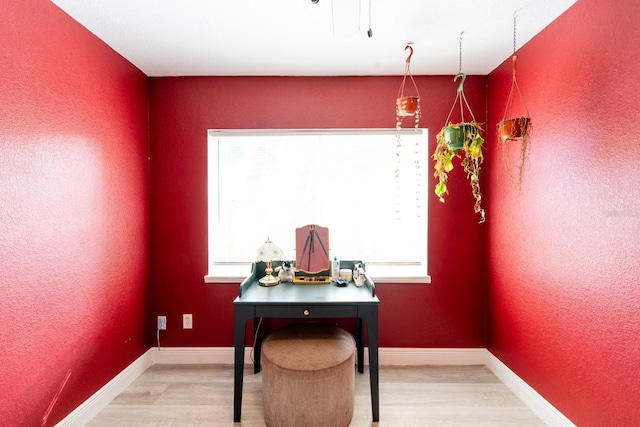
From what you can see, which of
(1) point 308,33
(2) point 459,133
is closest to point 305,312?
(2) point 459,133

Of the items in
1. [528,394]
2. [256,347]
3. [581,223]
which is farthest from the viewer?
[256,347]

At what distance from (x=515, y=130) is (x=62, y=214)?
258 cm

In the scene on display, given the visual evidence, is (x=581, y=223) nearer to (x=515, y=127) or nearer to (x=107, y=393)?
(x=515, y=127)

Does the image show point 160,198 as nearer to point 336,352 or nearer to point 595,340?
point 336,352

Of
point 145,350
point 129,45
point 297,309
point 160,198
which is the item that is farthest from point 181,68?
point 145,350

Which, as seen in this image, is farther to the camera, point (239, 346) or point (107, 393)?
point (107, 393)

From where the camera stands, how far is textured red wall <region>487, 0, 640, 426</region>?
1484mm

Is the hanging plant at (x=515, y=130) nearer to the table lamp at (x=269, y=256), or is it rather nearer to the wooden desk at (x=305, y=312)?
the wooden desk at (x=305, y=312)

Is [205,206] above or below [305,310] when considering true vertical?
above

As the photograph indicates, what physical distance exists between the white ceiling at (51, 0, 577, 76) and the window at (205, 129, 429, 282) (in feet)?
1.76

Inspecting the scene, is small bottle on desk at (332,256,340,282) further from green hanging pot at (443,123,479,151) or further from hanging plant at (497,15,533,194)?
hanging plant at (497,15,533,194)

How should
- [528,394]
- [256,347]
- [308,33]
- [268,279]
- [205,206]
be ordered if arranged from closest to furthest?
1. [308,33]
2. [528,394]
3. [268,279]
4. [256,347]
5. [205,206]

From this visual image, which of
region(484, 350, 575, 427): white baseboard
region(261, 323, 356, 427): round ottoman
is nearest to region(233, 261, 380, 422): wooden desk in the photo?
region(261, 323, 356, 427): round ottoman

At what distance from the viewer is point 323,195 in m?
2.80
